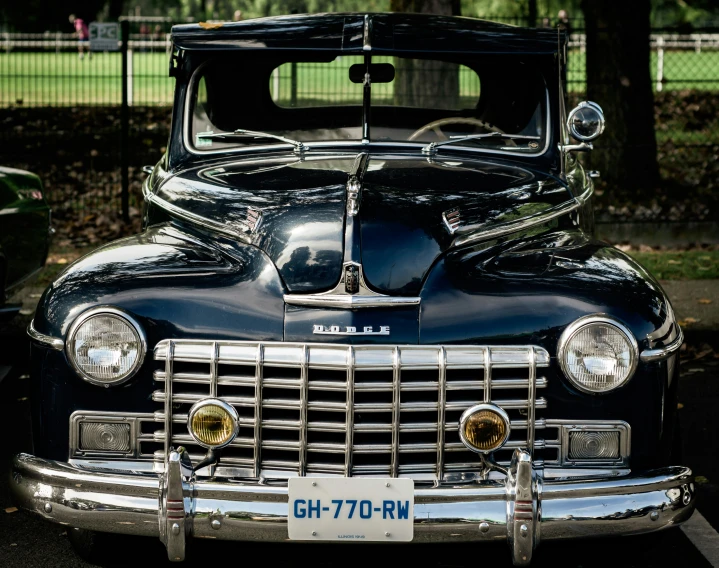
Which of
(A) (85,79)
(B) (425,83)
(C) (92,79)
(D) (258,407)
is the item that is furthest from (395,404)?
(A) (85,79)

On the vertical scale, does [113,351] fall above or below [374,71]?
below

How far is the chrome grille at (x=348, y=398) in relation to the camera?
317 centimetres

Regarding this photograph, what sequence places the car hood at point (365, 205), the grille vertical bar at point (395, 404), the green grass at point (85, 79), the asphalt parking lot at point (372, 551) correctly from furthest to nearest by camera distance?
the green grass at point (85, 79) → the asphalt parking lot at point (372, 551) → the car hood at point (365, 205) → the grille vertical bar at point (395, 404)

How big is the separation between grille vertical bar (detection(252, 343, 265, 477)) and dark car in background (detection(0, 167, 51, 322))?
103 inches

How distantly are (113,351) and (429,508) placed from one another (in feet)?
3.40

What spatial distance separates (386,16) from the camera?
4727 millimetres

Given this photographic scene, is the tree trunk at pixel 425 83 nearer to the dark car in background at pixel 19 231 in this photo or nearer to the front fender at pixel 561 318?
the front fender at pixel 561 318

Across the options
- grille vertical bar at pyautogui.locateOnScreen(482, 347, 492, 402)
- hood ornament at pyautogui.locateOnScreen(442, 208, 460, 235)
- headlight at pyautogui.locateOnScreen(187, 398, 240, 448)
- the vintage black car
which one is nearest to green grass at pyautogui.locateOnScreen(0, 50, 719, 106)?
hood ornament at pyautogui.locateOnScreen(442, 208, 460, 235)

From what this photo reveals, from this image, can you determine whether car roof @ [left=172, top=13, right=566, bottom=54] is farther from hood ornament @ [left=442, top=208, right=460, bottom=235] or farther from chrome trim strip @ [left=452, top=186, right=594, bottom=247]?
hood ornament @ [left=442, top=208, right=460, bottom=235]

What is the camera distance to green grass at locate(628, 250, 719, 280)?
27.3 feet

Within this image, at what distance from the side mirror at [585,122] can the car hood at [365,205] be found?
30 cm

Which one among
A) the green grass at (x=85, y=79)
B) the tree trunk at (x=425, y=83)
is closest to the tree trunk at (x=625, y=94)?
the green grass at (x=85, y=79)

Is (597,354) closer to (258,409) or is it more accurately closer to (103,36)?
(258,409)

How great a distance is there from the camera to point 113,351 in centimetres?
327
